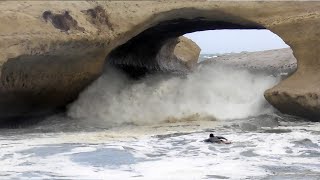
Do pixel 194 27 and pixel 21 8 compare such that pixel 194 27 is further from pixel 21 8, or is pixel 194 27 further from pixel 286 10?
pixel 21 8

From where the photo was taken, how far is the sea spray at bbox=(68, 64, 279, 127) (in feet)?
37.5

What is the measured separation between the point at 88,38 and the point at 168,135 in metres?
2.54

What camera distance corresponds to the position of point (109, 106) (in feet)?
39.9

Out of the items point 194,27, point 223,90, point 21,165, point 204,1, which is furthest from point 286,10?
Result: point 21,165

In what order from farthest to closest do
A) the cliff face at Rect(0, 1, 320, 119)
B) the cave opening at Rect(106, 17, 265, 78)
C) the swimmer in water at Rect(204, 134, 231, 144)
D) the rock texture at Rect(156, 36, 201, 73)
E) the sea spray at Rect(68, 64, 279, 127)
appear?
1. the rock texture at Rect(156, 36, 201, 73)
2. the cave opening at Rect(106, 17, 265, 78)
3. the sea spray at Rect(68, 64, 279, 127)
4. the cliff face at Rect(0, 1, 320, 119)
5. the swimmer in water at Rect(204, 134, 231, 144)

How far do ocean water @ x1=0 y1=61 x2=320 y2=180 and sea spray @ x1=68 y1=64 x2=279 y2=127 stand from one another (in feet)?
0.06

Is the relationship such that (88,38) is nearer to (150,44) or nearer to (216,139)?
(216,139)

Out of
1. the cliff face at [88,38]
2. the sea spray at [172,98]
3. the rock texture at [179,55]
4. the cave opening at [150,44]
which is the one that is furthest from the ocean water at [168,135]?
the rock texture at [179,55]

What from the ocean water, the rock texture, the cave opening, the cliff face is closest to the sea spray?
the ocean water

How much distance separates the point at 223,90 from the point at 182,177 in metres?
6.72

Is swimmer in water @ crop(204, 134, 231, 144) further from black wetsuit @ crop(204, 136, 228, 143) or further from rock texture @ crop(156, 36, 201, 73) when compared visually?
rock texture @ crop(156, 36, 201, 73)

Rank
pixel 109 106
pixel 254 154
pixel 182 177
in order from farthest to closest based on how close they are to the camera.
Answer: pixel 109 106 → pixel 254 154 → pixel 182 177

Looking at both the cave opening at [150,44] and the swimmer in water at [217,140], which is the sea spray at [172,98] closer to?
the cave opening at [150,44]

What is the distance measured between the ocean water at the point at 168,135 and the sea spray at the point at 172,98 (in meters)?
0.02
